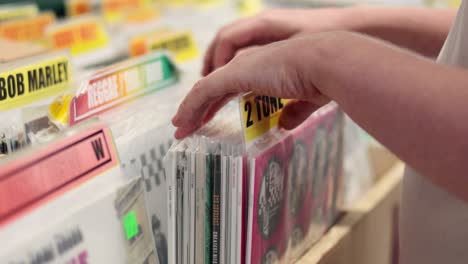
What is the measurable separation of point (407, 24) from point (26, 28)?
798mm

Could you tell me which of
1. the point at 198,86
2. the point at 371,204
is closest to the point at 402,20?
the point at 371,204

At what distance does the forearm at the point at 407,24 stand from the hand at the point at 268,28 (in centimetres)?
3

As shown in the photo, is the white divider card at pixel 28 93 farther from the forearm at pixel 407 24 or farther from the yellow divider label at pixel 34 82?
the forearm at pixel 407 24

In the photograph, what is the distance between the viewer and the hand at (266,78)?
0.59 metres

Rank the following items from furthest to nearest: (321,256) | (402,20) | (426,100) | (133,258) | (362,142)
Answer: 1. (362,142)
2. (402,20)
3. (321,256)
4. (133,258)
5. (426,100)

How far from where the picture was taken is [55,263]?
55cm

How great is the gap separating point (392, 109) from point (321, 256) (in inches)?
13.5

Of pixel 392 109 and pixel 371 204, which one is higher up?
pixel 392 109

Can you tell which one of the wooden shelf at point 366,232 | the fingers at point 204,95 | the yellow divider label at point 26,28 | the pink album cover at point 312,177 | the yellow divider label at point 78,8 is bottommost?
the wooden shelf at point 366,232

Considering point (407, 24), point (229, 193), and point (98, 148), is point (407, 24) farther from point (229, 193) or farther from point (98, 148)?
point (98, 148)

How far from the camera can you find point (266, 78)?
2.00ft

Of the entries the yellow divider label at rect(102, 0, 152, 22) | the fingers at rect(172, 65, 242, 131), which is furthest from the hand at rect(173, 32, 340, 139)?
the yellow divider label at rect(102, 0, 152, 22)

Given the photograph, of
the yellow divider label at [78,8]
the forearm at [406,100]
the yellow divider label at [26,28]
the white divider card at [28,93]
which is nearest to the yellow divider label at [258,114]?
the forearm at [406,100]

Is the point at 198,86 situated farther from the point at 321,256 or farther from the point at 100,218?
the point at 321,256
